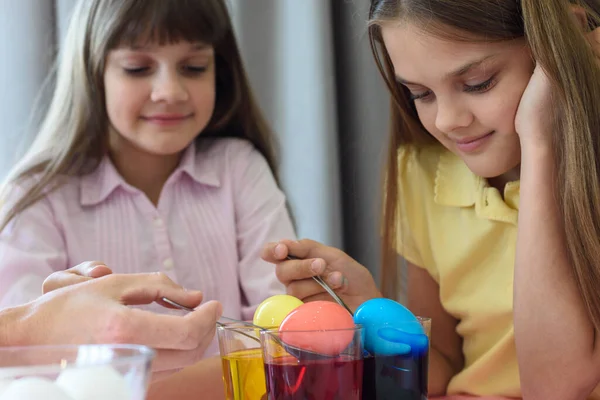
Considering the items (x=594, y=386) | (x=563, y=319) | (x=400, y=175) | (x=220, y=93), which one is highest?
(x=220, y=93)

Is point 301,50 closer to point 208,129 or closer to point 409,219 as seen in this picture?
point 208,129

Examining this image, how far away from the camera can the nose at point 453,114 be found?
0.98 m

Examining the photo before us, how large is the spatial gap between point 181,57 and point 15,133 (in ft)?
1.44

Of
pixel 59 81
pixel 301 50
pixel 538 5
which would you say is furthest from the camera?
pixel 301 50

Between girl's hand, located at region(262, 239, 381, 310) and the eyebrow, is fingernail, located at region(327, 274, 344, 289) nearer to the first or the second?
girl's hand, located at region(262, 239, 381, 310)

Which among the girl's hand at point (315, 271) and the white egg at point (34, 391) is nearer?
the white egg at point (34, 391)

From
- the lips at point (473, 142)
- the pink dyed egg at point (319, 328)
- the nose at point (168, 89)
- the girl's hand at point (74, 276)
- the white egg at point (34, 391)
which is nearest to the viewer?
the white egg at point (34, 391)

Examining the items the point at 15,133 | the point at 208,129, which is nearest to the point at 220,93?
the point at 208,129

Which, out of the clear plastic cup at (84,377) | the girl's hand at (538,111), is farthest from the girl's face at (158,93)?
the clear plastic cup at (84,377)

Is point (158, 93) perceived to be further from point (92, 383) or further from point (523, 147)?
point (92, 383)

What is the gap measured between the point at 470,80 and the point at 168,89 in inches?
22.7

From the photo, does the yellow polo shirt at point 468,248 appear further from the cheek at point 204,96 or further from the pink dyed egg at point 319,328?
the pink dyed egg at point 319,328

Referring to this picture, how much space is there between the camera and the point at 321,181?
1856 millimetres

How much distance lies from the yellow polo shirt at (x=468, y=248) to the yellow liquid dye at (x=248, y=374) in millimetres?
577
